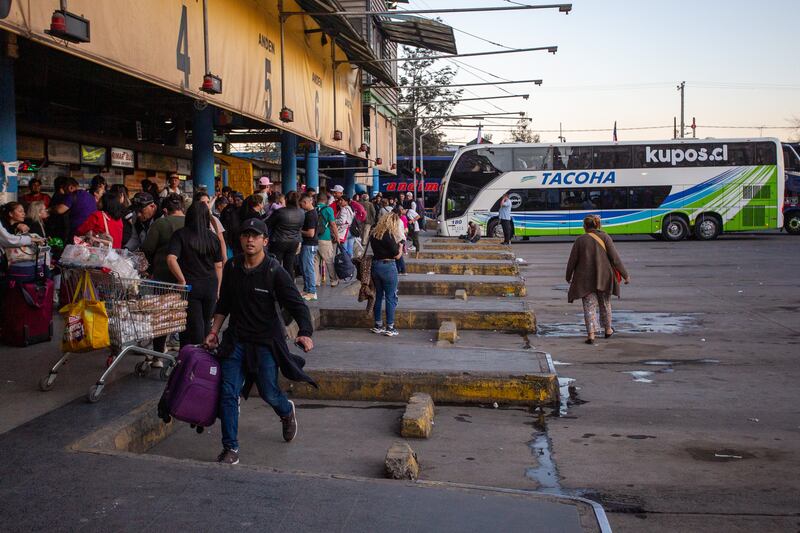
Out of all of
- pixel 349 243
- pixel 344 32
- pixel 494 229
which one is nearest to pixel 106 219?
pixel 344 32

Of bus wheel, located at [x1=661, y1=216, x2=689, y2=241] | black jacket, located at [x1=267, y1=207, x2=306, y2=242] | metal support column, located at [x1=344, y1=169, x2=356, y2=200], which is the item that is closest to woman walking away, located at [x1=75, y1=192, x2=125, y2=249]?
black jacket, located at [x1=267, y1=207, x2=306, y2=242]

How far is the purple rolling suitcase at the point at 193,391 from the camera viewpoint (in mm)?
5438

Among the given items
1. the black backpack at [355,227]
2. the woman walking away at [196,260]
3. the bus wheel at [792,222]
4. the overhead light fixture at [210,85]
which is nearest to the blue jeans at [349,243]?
the black backpack at [355,227]

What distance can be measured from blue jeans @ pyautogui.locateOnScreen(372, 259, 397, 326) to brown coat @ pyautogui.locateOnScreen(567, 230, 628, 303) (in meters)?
2.38

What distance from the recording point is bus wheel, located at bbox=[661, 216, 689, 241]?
33.7 m

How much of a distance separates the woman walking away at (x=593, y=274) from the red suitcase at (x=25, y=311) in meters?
6.44

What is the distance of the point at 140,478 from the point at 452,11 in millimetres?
11101

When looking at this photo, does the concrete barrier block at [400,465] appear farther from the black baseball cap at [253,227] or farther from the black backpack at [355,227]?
the black backpack at [355,227]

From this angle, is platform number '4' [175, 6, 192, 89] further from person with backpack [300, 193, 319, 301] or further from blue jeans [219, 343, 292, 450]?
blue jeans [219, 343, 292, 450]

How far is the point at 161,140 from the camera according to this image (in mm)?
21344

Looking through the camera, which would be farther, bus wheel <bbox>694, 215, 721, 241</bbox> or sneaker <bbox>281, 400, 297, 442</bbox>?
bus wheel <bbox>694, 215, 721, 241</bbox>

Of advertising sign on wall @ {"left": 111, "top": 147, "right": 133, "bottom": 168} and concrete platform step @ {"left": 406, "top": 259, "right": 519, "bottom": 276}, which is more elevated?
advertising sign on wall @ {"left": 111, "top": 147, "right": 133, "bottom": 168}

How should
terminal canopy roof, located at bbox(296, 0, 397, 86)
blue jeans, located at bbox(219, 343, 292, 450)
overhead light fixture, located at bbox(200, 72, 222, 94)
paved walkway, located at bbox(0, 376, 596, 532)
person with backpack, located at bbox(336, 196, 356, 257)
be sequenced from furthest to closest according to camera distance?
1. person with backpack, located at bbox(336, 196, 356, 257)
2. terminal canopy roof, located at bbox(296, 0, 397, 86)
3. overhead light fixture, located at bbox(200, 72, 222, 94)
4. blue jeans, located at bbox(219, 343, 292, 450)
5. paved walkway, located at bbox(0, 376, 596, 532)

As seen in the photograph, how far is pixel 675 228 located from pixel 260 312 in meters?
30.5
